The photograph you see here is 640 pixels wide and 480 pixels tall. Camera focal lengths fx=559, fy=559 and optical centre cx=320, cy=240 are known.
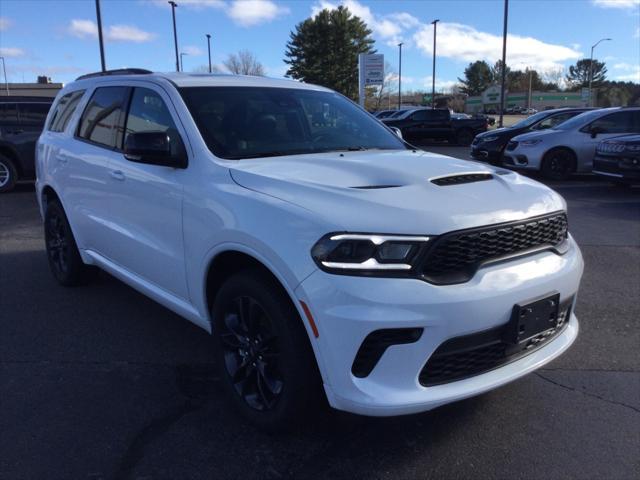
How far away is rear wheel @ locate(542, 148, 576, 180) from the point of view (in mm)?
12164

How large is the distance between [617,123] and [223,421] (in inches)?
477

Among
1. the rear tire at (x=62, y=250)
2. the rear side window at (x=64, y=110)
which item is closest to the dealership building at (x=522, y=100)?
the rear side window at (x=64, y=110)

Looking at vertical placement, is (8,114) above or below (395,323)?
above

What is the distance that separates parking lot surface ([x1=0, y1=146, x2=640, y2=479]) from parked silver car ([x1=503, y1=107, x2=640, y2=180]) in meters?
8.34

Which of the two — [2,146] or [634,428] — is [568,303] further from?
[2,146]

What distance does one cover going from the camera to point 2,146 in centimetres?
1114

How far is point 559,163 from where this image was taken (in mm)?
12258

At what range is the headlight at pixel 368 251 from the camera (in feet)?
7.63

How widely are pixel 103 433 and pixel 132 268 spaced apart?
1329 millimetres

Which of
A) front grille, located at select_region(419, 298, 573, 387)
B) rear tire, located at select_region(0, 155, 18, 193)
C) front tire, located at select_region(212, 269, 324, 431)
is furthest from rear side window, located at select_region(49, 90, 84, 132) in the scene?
rear tire, located at select_region(0, 155, 18, 193)

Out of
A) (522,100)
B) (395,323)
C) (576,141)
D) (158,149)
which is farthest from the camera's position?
(522,100)

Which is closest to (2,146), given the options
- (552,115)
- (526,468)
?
(526,468)

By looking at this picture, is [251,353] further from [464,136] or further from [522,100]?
[522,100]

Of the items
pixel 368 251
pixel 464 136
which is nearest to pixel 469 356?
pixel 368 251
